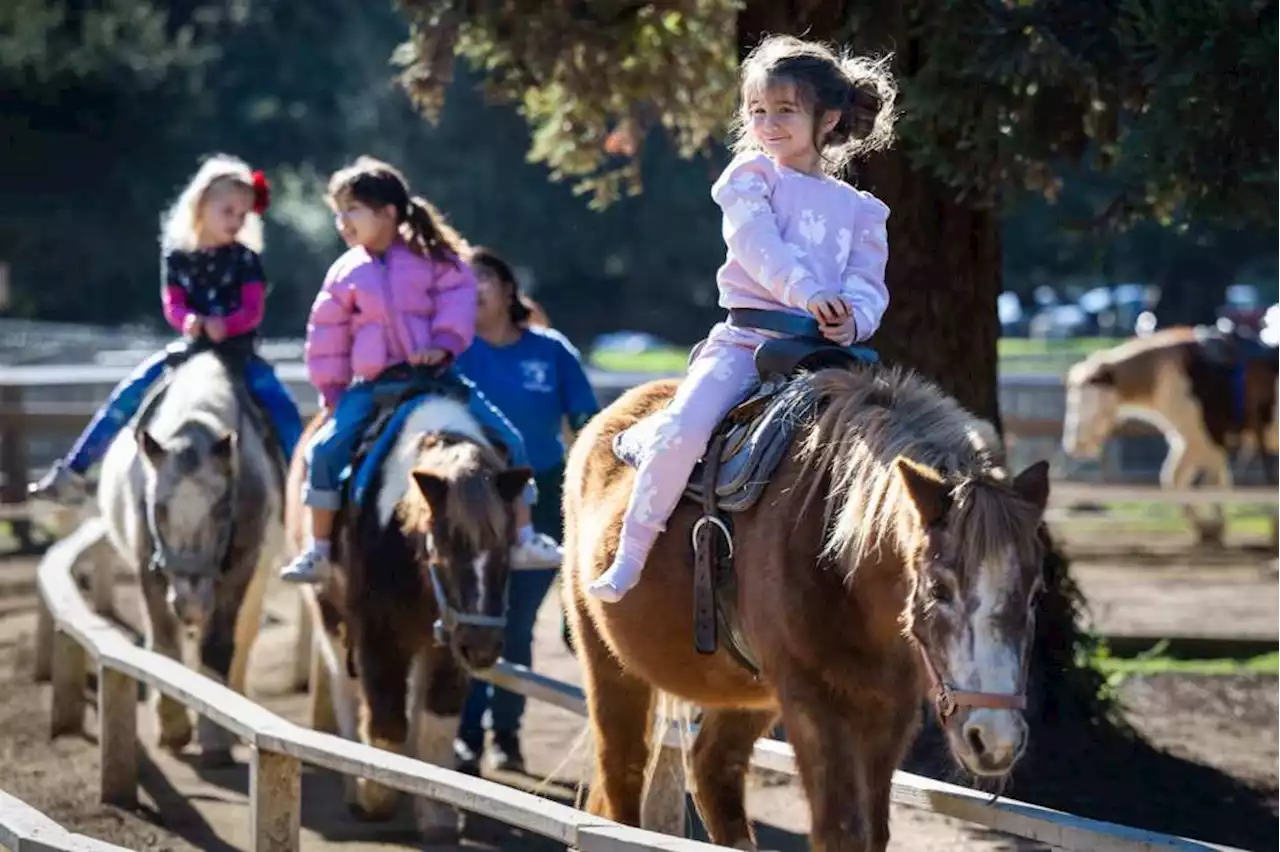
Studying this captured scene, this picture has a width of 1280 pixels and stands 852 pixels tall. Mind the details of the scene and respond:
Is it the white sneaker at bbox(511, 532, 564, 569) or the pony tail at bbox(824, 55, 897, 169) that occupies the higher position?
the pony tail at bbox(824, 55, 897, 169)

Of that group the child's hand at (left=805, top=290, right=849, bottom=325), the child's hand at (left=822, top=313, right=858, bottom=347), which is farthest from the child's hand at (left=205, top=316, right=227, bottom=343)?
the child's hand at (left=805, top=290, right=849, bottom=325)

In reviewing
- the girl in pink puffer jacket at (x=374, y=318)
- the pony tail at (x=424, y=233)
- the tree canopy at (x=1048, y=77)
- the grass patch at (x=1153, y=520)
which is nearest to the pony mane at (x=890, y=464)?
the tree canopy at (x=1048, y=77)

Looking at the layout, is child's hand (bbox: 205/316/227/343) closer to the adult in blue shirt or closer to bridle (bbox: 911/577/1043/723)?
the adult in blue shirt

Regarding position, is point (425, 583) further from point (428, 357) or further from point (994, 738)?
point (994, 738)

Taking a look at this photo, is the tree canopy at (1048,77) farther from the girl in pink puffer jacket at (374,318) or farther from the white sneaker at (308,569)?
the white sneaker at (308,569)

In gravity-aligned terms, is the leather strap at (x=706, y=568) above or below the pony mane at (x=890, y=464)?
below

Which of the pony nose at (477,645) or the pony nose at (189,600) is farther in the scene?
the pony nose at (189,600)

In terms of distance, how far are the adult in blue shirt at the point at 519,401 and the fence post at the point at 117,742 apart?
1.59 m

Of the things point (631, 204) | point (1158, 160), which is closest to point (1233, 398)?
point (1158, 160)

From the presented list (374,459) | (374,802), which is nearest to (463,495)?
(374,459)

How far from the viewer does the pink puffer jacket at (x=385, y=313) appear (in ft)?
25.5

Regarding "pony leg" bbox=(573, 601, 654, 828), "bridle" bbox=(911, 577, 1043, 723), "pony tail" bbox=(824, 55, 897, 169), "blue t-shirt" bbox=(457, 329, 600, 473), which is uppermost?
"pony tail" bbox=(824, 55, 897, 169)

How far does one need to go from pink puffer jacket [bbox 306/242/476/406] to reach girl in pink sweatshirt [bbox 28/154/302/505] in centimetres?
163

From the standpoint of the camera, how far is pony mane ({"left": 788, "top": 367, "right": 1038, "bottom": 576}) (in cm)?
410
